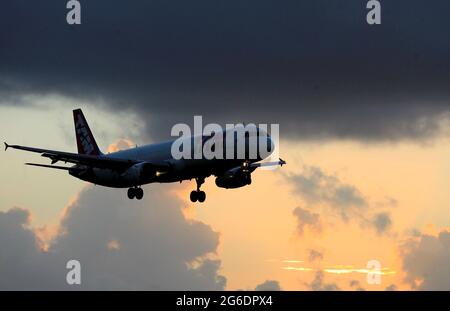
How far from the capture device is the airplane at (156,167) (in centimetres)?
8312

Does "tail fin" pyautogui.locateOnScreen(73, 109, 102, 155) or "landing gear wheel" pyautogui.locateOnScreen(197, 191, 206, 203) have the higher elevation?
"tail fin" pyautogui.locateOnScreen(73, 109, 102, 155)

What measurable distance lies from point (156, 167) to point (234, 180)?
833 centimetres

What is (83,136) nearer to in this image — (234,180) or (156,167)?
(156,167)

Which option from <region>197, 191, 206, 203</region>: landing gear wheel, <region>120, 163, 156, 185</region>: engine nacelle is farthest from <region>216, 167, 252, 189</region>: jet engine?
<region>120, 163, 156, 185</region>: engine nacelle

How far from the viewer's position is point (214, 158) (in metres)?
82.0

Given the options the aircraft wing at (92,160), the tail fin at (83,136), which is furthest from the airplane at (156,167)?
the tail fin at (83,136)

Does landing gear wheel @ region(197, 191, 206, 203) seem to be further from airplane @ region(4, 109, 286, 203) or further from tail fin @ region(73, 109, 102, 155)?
tail fin @ region(73, 109, 102, 155)

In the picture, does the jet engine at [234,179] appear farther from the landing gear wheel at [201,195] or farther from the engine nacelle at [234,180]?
the landing gear wheel at [201,195]

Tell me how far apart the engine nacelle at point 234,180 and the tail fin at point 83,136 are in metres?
25.4

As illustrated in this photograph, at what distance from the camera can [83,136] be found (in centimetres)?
11294

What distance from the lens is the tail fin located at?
110375 mm
